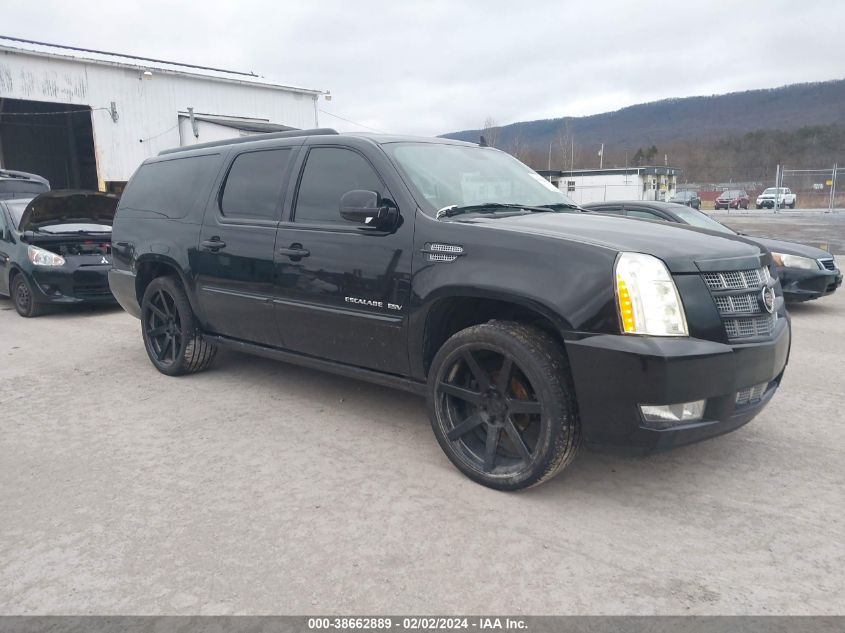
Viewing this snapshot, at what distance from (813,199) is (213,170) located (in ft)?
166

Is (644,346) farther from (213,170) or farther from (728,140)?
(728,140)

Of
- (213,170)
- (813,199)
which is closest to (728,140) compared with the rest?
(813,199)

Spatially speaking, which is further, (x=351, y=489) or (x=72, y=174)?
(x=72, y=174)

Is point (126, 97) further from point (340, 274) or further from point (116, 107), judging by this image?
point (340, 274)

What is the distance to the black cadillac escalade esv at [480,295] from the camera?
2.86m

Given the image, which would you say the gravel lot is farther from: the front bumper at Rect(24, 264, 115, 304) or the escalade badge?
the front bumper at Rect(24, 264, 115, 304)

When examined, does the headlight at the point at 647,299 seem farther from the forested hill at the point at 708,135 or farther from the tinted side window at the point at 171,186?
the forested hill at the point at 708,135

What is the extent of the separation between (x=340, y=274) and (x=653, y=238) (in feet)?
5.91

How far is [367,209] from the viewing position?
11.6 ft

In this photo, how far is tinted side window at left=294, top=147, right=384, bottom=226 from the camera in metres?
3.92

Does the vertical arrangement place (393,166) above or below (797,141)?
below

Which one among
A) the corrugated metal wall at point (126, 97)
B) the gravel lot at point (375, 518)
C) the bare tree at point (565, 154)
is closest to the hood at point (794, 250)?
the gravel lot at point (375, 518)
